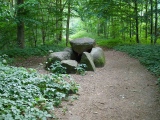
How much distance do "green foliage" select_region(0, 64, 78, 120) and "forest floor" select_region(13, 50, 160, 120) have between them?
0.35 metres

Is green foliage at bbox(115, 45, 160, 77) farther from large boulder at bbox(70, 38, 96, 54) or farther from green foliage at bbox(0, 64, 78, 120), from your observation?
green foliage at bbox(0, 64, 78, 120)

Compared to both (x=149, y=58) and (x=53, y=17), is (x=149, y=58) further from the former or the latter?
(x=53, y=17)

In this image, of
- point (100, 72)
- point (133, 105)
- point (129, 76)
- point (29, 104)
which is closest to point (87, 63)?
point (100, 72)

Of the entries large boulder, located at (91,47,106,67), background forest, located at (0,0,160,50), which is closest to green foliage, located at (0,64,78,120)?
large boulder, located at (91,47,106,67)

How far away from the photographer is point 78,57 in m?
10.6

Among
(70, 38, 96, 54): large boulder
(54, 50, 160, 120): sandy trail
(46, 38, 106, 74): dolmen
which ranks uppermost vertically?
(70, 38, 96, 54): large boulder

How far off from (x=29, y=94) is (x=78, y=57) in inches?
237

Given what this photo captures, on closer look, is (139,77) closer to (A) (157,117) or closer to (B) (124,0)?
(A) (157,117)

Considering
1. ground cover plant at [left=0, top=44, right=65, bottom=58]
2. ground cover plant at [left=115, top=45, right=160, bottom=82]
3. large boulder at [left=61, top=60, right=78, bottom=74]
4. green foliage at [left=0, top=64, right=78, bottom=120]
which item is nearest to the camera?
green foliage at [left=0, top=64, right=78, bottom=120]

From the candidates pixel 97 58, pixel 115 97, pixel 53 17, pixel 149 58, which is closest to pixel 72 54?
pixel 97 58

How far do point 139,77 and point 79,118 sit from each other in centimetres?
404

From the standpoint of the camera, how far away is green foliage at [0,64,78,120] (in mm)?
3822

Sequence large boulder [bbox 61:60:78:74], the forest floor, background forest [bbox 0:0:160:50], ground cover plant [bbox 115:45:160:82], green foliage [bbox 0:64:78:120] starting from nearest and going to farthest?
green foliage [bbox 0:64:78:120] → the forest floor → large boulder [bbox 61:60:78:74] → ground cover plant [bbox 115:45:160:82] → background forest [bbox 0:0:160:50]

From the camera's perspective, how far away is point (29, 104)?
4121mm
